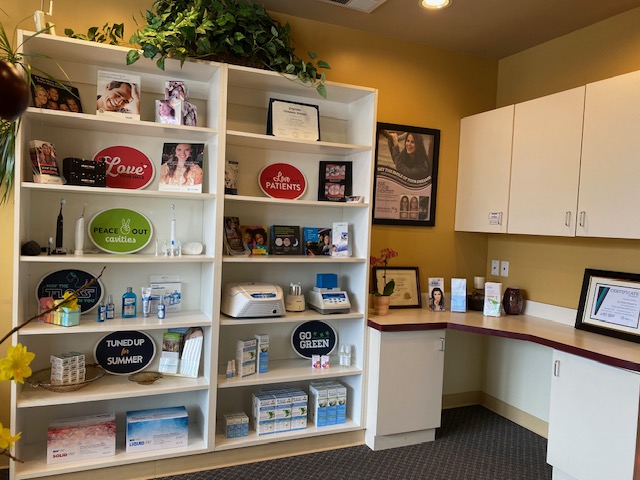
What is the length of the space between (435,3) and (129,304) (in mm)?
2531

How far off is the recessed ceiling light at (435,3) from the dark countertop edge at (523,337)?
1.97 meters

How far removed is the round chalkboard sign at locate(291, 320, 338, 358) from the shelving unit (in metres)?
0.05

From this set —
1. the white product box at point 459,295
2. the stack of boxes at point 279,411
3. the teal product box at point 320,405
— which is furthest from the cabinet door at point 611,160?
the stack of boxes at point 279,411

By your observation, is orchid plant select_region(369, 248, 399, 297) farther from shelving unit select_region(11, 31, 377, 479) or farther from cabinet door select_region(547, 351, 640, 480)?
cabinet door select_region(547, 351, 640, 480)

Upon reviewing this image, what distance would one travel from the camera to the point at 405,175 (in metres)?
3.46

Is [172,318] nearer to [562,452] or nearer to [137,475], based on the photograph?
[137,475]

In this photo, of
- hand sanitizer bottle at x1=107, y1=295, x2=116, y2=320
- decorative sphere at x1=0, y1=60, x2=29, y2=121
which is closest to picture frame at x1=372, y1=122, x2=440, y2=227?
hand sanitizer bottle at x1=107, y1=295, x2=116, y2=320

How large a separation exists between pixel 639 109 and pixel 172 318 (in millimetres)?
2777

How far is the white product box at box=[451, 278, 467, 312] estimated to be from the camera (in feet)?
11.0

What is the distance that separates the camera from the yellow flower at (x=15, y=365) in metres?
0.84

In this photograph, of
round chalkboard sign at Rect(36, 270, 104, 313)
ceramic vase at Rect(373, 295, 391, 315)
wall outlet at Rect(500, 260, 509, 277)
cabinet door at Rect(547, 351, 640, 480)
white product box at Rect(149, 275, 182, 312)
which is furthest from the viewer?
wall outlet at Rect(500, 260, 509, 277)

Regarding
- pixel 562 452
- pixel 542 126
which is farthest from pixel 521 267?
pixel 562 452

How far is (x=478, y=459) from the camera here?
9.44ft

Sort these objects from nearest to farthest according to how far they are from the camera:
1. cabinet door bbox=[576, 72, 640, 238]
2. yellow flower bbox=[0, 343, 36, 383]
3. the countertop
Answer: yellow flower bbox=[0, 343, 36, 383]
the countertop
cabinet door bbox=[576, 72, 640, 238]
